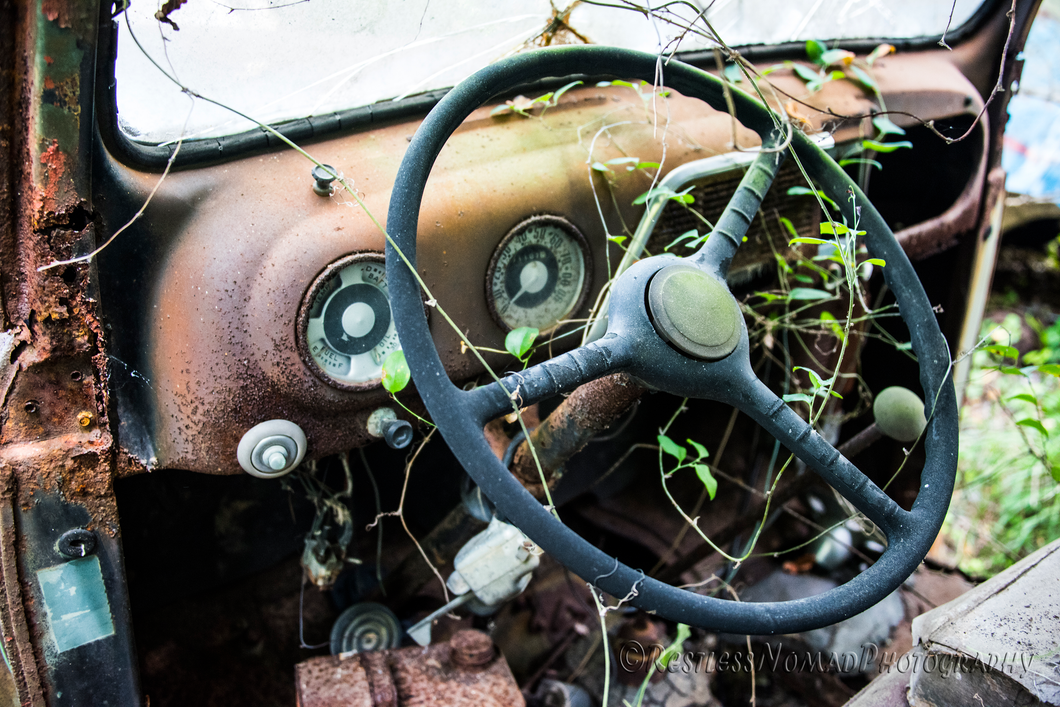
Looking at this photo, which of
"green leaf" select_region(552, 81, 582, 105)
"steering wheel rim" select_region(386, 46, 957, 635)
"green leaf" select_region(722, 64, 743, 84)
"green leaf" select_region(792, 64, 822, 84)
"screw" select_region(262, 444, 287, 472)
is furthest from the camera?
"green leaf" select_region(792, 64, 822, 84)

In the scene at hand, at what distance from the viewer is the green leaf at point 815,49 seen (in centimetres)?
173

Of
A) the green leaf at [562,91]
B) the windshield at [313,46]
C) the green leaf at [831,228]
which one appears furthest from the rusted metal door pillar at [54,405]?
the green leaf at [831,228]

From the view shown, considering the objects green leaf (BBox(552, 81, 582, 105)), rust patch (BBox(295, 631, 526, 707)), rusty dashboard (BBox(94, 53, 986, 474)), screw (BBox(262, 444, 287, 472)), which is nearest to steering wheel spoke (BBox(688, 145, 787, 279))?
rusty dashboard (BBox(94, 53, 986, 474))

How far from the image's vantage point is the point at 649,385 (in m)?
0.92

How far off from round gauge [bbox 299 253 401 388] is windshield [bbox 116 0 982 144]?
0.94ft

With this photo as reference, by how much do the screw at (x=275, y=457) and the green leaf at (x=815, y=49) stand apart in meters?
1.55

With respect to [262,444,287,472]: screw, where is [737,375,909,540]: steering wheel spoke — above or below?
below

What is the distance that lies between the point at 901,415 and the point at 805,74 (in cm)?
89

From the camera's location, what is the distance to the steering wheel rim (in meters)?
0.80

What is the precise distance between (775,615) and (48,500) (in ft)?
3.11

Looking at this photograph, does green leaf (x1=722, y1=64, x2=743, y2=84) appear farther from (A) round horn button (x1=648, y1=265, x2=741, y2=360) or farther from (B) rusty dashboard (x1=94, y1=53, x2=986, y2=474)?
(A) round horn button (x1=648, y1=265, x2=741, y2=360)

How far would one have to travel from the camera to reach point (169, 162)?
3.20 ft

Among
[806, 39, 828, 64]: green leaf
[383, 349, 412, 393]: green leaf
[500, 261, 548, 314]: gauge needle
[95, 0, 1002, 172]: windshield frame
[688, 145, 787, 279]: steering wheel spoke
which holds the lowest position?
[383, 349, 412, 393]: green leaf

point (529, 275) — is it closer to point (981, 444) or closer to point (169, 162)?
point (169, 162)
